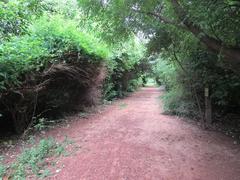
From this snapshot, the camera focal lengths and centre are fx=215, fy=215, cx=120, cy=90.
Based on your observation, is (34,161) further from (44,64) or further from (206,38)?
(206,38)

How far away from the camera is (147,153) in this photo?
4105 mm

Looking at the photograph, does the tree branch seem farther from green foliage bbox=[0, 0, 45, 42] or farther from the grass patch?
the grass patch

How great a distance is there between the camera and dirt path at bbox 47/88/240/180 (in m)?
3.40

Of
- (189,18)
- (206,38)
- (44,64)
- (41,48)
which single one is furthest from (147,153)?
(41,48)

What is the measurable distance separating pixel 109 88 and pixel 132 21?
265 inches

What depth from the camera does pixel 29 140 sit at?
502cm

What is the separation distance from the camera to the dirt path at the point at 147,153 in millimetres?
3396

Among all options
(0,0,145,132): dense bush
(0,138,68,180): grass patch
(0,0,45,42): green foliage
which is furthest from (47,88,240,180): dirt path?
(0,0,45,42): green foliage

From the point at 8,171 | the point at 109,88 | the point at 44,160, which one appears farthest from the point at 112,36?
the point at 109,88

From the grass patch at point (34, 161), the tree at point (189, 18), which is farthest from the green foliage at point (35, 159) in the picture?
the tree at point (189, 18)

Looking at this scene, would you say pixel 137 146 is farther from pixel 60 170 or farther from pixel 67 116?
pixel 67 116

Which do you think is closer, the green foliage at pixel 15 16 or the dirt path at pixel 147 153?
the dirt path at pixel 147 153

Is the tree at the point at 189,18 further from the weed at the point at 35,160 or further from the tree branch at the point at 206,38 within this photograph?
the weed at the point at 35,160

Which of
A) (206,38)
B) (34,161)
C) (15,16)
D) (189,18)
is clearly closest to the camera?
(189,18)
